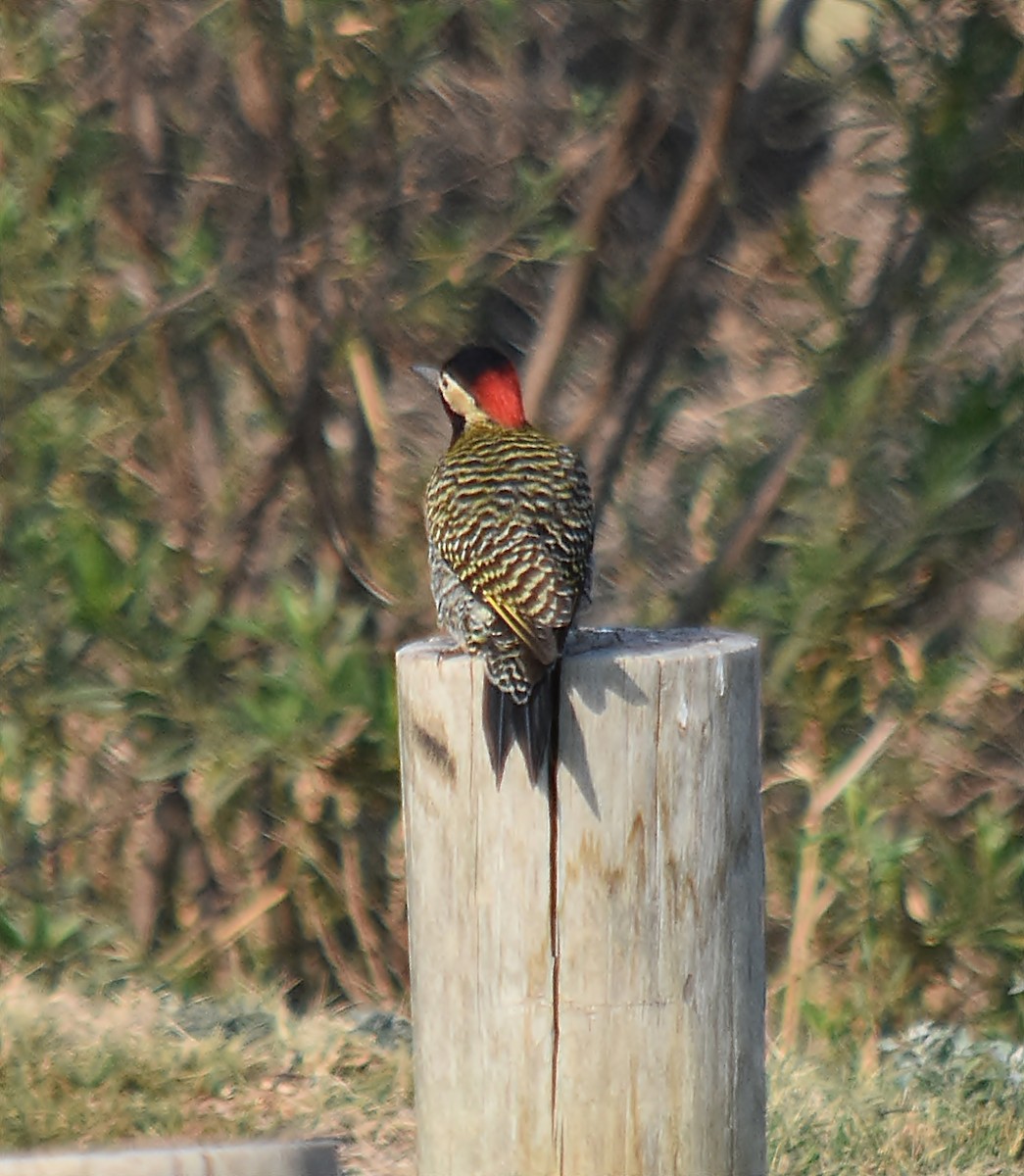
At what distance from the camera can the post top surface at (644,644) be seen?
147 inches

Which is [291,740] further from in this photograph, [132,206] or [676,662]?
[676,662]

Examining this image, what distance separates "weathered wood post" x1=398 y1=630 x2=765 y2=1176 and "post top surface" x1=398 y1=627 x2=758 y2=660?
19 mm

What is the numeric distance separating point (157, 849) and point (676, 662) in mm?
5087

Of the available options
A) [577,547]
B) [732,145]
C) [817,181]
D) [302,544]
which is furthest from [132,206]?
[577,547]

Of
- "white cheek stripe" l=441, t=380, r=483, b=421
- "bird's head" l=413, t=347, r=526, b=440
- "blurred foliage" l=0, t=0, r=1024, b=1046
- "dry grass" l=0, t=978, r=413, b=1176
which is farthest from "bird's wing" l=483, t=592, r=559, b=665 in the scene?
"blurred foliage" l=0, t=0, r=1024, b=1046

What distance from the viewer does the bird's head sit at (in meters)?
5.13

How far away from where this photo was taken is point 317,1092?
564 centimetres

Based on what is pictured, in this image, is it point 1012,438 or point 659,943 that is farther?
point 1012,438

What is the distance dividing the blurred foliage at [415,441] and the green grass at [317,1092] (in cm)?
102

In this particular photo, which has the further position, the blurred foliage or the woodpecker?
the blurred foliage

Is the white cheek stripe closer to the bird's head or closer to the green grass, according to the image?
the bird's head

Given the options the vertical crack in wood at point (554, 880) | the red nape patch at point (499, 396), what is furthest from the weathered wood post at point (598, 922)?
the red nape patch at point (499, 396)

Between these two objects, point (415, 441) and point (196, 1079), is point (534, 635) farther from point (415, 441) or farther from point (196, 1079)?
point (415, 441)

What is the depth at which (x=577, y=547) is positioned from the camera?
4293 mm
